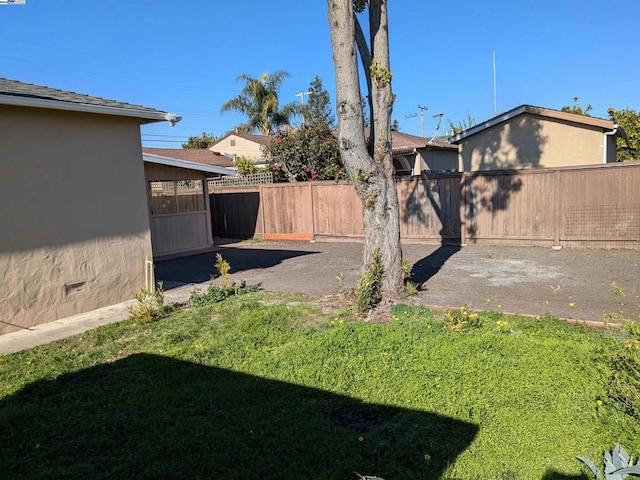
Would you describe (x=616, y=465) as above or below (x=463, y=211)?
below

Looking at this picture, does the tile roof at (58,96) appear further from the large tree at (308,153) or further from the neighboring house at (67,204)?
the large tree at (308,153)

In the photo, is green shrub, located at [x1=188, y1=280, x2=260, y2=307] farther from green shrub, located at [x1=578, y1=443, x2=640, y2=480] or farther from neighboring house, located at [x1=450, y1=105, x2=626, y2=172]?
neighboring house, located at [x1=450, y1=105, x2=626, y2=172]

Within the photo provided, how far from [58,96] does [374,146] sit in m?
5.04

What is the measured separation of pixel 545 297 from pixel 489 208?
615 cm

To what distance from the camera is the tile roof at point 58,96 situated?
6.60m

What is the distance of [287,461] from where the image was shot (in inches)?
121

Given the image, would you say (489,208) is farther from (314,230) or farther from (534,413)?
(534,413)

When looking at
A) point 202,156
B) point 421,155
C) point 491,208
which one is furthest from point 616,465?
point 202,156

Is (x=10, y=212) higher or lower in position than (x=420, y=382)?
higher

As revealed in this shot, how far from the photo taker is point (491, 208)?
41.8 ft

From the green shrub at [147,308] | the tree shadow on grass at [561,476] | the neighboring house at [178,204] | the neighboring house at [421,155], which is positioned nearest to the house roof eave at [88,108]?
the green shrub at [147,308]

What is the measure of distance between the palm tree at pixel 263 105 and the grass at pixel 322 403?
27718mm

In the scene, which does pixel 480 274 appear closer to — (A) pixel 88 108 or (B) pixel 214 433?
(B) pixel 214 433

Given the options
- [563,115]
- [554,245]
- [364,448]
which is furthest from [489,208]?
[364,448]
